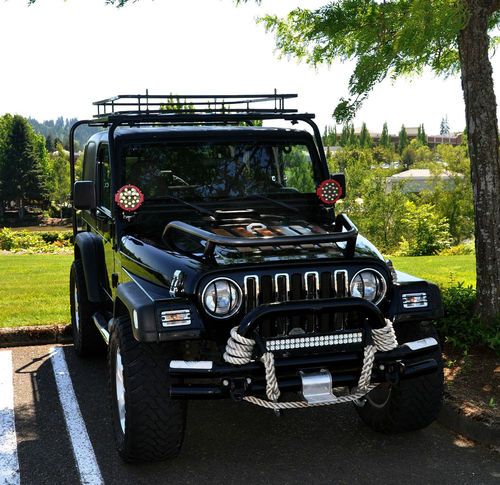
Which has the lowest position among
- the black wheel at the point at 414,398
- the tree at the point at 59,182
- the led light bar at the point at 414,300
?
the black wheel at the point at 414,398

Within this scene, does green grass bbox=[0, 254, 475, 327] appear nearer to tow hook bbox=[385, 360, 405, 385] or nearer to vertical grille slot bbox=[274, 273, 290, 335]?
vertical grille slot bbox=[274, 273, 290, 335]

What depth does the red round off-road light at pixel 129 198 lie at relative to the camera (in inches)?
216

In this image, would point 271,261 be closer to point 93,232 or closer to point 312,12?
point 93,232

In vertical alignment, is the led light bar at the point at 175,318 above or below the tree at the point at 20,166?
below

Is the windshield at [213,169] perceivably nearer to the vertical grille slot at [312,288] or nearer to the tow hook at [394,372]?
the vertical grille slot at [312,288]

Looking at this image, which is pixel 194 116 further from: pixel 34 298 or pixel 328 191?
pixel 34 298

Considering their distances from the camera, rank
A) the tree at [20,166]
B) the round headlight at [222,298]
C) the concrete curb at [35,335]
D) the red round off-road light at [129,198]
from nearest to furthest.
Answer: the round headlight at [222,298]
the red round off-road light at [129,198]
the concrete curb at [35,335]
the tree at [20,166]

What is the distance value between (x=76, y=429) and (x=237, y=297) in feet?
5.77

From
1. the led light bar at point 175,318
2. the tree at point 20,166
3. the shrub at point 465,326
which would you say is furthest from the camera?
the tree at point 20,166

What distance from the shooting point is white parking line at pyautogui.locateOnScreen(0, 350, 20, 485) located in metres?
4.54

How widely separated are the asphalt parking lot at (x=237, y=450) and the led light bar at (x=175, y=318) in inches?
37.6

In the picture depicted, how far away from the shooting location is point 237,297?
4.38m

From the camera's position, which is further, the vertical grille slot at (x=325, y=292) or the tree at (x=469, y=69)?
the tree at (x=469, y=69)

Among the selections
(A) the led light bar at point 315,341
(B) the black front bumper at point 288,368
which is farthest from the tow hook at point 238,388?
(A) the led light bar at point 315,341
